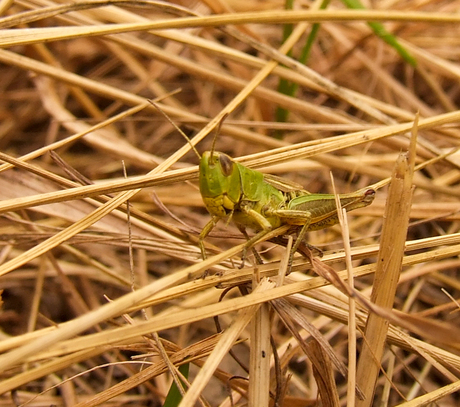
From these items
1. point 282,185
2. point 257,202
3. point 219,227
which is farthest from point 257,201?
point 219,227

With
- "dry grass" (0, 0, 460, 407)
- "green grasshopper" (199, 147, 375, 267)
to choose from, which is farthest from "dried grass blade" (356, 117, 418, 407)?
"green grasshopper" (199, 147, 375, 267)

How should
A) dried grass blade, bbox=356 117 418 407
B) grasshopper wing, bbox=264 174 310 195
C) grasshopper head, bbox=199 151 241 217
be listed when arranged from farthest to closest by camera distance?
grasshopper wing, bbox=264 174 310 195
grasshopper head, bbox=199 151 241 217
dried grass blade, bbox=356 117 418 407

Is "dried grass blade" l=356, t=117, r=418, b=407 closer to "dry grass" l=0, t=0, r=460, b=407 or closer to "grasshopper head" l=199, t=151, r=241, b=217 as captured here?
"dry grass" l=0, t=0, r=460, b=407

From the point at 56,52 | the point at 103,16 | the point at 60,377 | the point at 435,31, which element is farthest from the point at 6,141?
the point at 435,31

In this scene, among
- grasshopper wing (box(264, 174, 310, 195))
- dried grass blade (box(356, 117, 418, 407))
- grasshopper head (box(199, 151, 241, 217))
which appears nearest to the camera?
dried grass blade (box(356, 117, 418, 407))

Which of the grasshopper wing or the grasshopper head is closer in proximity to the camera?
the grasshopper head

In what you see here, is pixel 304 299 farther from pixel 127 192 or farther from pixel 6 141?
pixel 6 141
